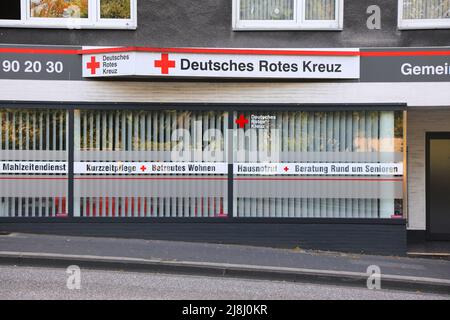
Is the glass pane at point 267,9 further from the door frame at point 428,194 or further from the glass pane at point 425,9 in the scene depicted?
the door frame at point 428,194

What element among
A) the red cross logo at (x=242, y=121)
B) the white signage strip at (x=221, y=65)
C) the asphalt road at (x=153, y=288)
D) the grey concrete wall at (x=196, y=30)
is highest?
the grey concrete wall at (x=196, y=30)

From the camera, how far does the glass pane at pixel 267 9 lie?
13.1m

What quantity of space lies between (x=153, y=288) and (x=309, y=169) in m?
4.74

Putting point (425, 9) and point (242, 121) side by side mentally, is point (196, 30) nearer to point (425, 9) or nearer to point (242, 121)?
point (242, 121)

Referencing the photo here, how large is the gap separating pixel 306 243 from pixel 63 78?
523cm

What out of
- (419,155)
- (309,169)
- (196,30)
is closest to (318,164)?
(309,169)

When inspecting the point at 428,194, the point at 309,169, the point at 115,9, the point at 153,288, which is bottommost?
the point at 153,288

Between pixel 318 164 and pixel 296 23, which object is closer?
pixel 296 23

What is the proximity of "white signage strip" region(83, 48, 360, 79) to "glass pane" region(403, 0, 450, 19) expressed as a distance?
1.27 meters

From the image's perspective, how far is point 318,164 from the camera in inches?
520

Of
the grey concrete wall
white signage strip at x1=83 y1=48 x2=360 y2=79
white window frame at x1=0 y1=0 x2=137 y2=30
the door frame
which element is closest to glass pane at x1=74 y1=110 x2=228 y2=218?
white signage strip at x1=83 y1=48 x2=360 y2=79

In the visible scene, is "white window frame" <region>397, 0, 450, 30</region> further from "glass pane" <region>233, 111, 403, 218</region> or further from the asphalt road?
the asphalt road

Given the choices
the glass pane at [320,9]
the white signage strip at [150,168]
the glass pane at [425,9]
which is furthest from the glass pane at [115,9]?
the glass pane at [425,9]

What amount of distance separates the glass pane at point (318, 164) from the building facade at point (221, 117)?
26 millimetres
